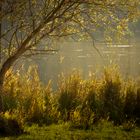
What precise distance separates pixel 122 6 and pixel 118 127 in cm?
333

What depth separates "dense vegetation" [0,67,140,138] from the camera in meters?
13.4

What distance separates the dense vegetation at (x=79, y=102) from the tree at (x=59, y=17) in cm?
181

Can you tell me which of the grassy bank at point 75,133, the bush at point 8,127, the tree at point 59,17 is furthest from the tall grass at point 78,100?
the bush at point 8,127

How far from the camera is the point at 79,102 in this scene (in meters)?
15.1

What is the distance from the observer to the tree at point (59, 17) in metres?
11.9

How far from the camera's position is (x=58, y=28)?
13.1 metres

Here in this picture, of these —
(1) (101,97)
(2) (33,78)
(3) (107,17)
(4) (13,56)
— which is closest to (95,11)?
(3) (107,17)

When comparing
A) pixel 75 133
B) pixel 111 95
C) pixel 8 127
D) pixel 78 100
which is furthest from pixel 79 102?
pixel 8 127

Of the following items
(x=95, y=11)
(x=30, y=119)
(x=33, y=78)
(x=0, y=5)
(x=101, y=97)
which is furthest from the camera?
(x=33, y=78)

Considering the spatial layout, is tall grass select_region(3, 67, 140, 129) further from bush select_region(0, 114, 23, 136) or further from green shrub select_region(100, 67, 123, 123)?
bush select_region(0, 114, 23, 136)

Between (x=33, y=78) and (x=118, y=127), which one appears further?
(x=33, y=78)

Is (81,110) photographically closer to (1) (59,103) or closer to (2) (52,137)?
(1) (59,103)

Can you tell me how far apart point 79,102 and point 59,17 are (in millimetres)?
3827

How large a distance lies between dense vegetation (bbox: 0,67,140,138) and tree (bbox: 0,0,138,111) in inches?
71.1
